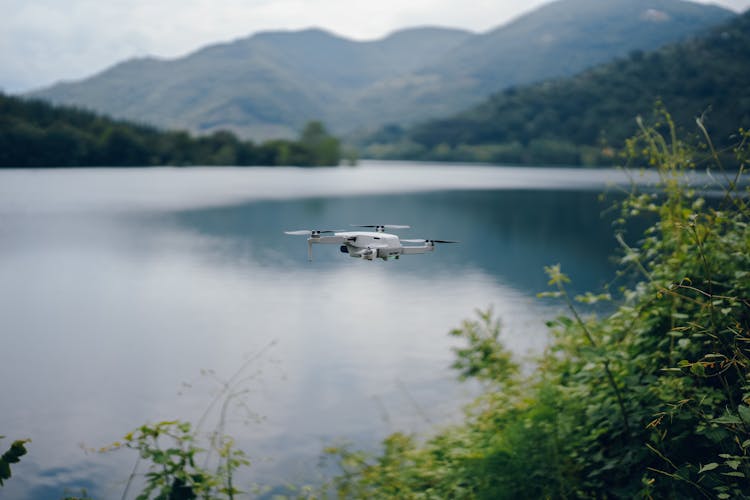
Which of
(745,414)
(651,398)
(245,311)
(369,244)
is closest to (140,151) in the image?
(245,311)

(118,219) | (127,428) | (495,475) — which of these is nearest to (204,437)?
(127,428)

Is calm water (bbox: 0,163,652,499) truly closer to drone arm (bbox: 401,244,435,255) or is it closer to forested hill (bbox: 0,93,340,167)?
forested hill (bbox: 0,93,340,167)

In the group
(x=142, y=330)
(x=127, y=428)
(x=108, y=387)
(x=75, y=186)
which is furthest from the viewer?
(x=75, y=186)

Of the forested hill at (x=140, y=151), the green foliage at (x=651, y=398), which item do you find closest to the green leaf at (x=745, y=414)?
the green foliage at (x=651, y=398)

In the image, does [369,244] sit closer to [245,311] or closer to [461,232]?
[245,311]

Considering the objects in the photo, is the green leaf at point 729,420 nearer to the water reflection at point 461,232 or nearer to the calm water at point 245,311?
the calm water at point 245,311

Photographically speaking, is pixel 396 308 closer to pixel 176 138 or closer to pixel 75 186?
pixel 176 138
